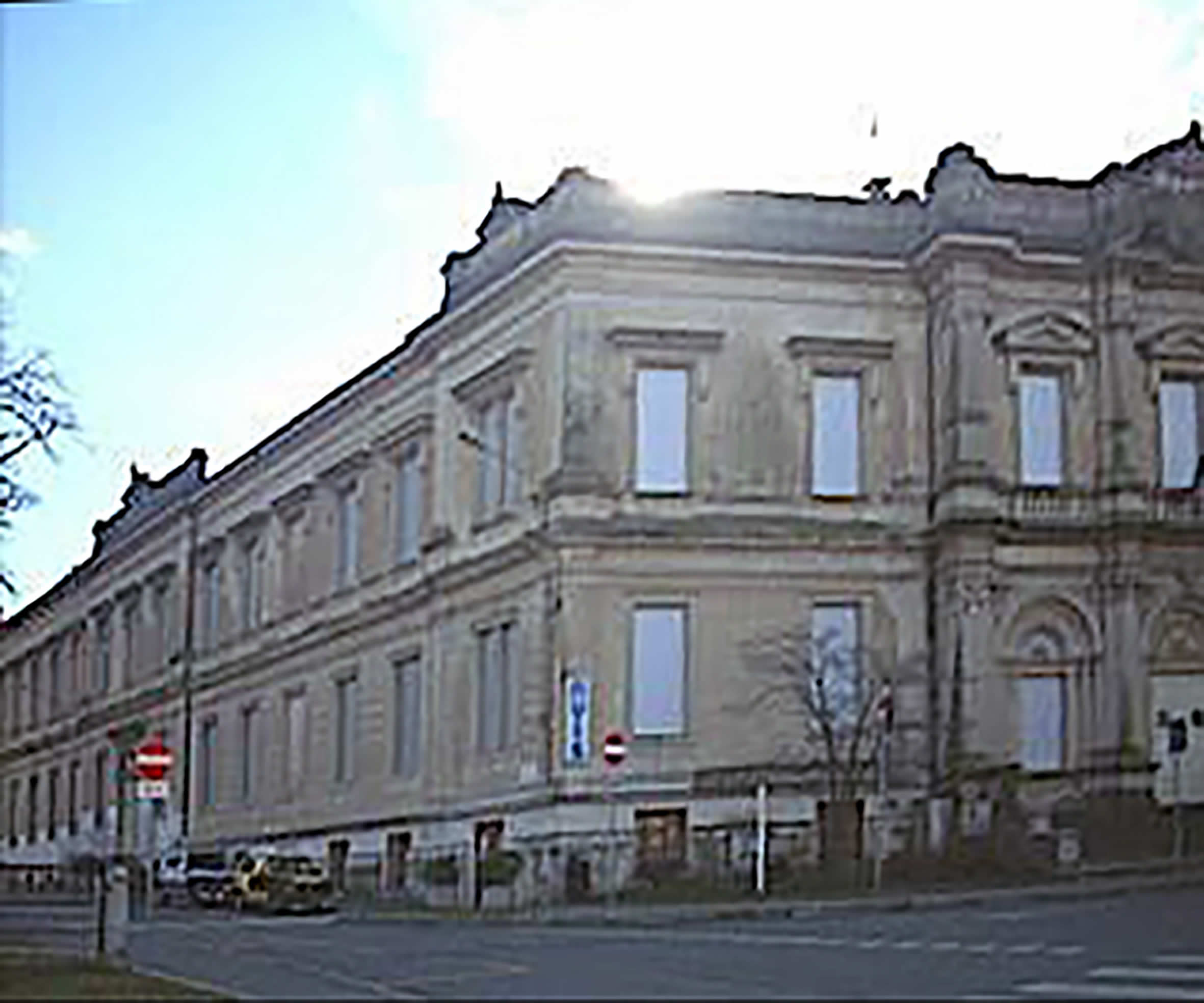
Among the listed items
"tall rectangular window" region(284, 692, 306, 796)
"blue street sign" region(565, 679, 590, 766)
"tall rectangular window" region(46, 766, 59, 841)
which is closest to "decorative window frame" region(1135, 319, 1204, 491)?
"blue street sign" region(565, 679, 590, 766)

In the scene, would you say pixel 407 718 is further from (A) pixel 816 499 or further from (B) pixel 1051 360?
(B) pixel 1051 360

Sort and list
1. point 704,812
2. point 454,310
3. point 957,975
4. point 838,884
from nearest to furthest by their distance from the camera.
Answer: point 957,975 → point 838,884 → point 704,812 → point 454,310

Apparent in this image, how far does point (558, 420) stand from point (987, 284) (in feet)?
32.4

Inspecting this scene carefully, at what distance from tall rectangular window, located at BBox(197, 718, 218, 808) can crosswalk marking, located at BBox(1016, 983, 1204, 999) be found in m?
57.3

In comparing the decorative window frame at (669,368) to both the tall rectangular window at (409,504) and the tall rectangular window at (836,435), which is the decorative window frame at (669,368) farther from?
the tall rectangular window at (409,504)

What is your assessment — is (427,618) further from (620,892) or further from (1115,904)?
(1115,904)

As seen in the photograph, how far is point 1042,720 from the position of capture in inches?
2084

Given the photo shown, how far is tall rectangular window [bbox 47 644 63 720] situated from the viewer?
104062 mm

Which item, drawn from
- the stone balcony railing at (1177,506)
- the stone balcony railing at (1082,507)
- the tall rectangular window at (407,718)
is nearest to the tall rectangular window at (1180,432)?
the stone balcony railing at (1177,506)

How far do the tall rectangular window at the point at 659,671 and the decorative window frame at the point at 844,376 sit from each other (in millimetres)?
4244

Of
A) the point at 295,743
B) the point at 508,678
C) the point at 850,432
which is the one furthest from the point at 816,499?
the point at 295,743

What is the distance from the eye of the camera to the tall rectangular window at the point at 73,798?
321 feet

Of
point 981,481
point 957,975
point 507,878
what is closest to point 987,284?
point 981,481

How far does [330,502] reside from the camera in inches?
2667
